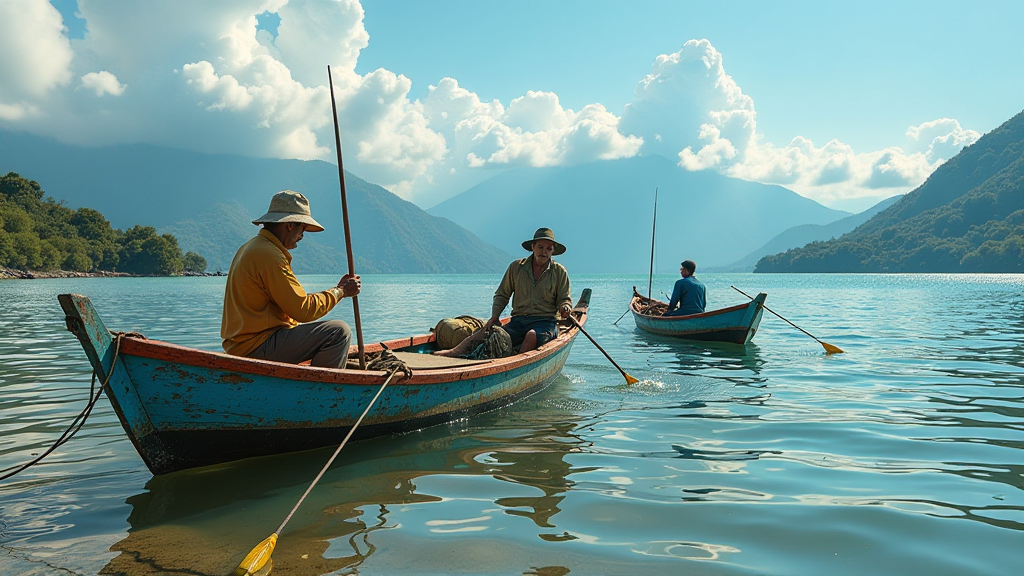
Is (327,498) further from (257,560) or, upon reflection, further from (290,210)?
(290,210)

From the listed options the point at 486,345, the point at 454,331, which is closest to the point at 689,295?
the point at 454,331

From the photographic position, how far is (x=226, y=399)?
4746mm

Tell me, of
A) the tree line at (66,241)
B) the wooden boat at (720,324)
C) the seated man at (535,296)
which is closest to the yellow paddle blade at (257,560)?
the seated man at (535,296)

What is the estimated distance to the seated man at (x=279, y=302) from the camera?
4.98 metres

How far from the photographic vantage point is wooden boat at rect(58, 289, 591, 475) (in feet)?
13.9

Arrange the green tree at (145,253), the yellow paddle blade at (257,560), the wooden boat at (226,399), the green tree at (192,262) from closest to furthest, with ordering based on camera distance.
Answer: the yellow paddle blade at (257,560)
the wooden boat at (226,399)
the green tree at (145,253)
the green tree at (192,262)

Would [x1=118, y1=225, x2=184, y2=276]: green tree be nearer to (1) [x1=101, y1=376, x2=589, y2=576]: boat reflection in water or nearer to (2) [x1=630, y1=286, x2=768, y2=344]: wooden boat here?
(2) [x1=630, y1=286, x2=768, y2=344]: wooden boat

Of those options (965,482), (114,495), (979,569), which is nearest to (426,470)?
(114,495)

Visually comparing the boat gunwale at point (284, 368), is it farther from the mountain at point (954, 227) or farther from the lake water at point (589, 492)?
the mountain at point (954, 227)

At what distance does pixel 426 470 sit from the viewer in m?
5.41

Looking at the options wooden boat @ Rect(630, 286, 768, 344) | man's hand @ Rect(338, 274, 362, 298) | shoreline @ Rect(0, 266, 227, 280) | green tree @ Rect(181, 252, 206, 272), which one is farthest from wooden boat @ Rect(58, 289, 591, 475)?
green tree @ Rect(181, 252, 206, 272)

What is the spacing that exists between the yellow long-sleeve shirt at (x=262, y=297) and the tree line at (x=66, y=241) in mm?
90195

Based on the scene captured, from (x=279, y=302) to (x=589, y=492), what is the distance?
2.88 metres

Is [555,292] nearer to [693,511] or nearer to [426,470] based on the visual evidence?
[426,470]
